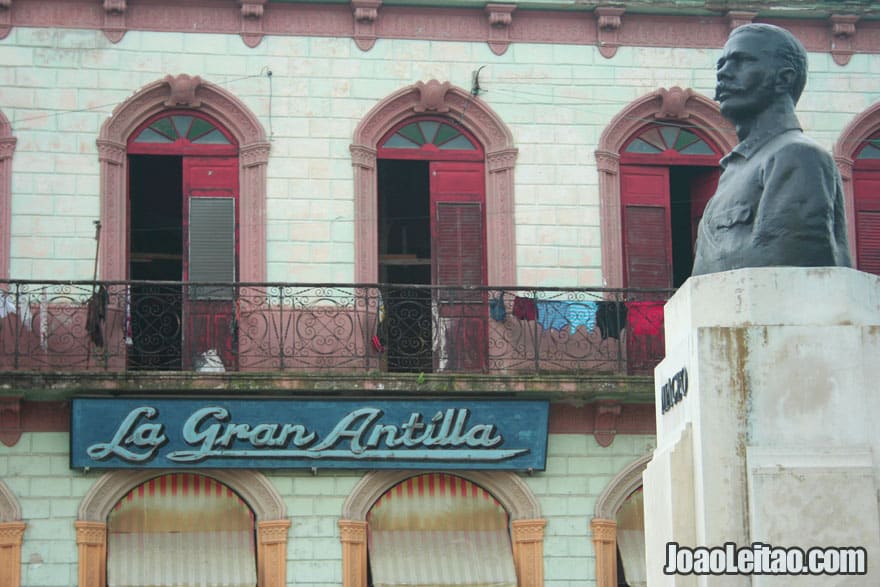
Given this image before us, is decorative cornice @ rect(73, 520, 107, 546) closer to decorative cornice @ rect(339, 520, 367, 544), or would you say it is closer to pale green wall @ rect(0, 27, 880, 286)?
decorative cornice @ rect(339, 520, 367, 544)

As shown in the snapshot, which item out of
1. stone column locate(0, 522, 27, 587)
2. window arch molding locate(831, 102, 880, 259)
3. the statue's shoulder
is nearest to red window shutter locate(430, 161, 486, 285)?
window arch molding locate(831, 102, 880, 259)

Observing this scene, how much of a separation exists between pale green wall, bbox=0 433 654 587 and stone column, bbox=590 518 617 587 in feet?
0.31

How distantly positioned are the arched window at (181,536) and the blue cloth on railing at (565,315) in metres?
4.22

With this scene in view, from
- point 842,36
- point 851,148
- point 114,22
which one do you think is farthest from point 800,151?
point 842,36

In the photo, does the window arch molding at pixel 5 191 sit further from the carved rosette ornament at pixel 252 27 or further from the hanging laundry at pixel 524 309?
the hanging laundry at pixel 524 309

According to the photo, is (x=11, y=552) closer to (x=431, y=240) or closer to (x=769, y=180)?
(x=431, y=240)

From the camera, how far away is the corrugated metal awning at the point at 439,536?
22.6 metres

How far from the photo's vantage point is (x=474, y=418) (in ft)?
75.2

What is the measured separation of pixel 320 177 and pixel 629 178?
3944 millimetres

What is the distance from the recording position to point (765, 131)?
12.3 m

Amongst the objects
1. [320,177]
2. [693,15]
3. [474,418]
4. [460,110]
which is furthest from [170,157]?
[693,15]

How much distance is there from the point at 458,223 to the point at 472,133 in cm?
114

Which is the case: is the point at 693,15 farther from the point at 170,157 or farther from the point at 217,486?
the point at 217,486

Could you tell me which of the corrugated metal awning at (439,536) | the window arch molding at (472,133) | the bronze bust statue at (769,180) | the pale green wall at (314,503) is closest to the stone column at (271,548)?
the pale green wall at (314,503)
